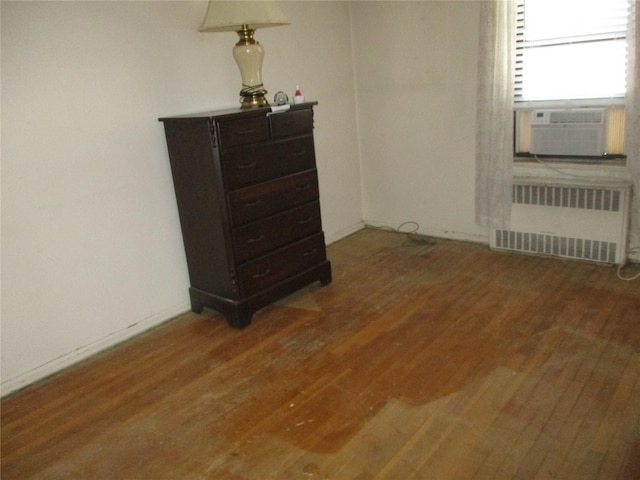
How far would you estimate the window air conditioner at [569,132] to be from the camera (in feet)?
10.4

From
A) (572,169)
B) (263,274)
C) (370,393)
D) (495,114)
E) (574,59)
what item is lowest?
(370,393)

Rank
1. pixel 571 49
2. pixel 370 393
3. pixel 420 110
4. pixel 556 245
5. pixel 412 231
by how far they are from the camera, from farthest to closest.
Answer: pixel 412 231 → pixel 420 110 → pixel 556 245 → pixel 571 49 → pixel 370 393

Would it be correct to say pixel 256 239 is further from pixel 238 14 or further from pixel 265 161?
pixel 238 14

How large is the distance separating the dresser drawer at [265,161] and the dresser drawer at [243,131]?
3 cm

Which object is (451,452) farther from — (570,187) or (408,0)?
(408,0)

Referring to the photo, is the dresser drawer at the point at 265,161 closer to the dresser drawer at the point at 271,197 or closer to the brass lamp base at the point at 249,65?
the dresser drawer at the point at 271,197

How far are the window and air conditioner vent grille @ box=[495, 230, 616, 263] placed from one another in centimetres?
56

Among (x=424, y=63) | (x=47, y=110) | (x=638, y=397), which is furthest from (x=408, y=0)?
(x=638, y=397)

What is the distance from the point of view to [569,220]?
3.39 meters

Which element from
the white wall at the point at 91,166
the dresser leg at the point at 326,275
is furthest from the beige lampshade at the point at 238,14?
the dresser leg at the point at 326,275

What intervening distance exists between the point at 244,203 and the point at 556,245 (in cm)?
205

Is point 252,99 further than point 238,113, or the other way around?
point 252,99

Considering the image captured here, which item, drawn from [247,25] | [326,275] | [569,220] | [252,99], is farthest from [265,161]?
[569,220]

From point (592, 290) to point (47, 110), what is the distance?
9.64 feet
